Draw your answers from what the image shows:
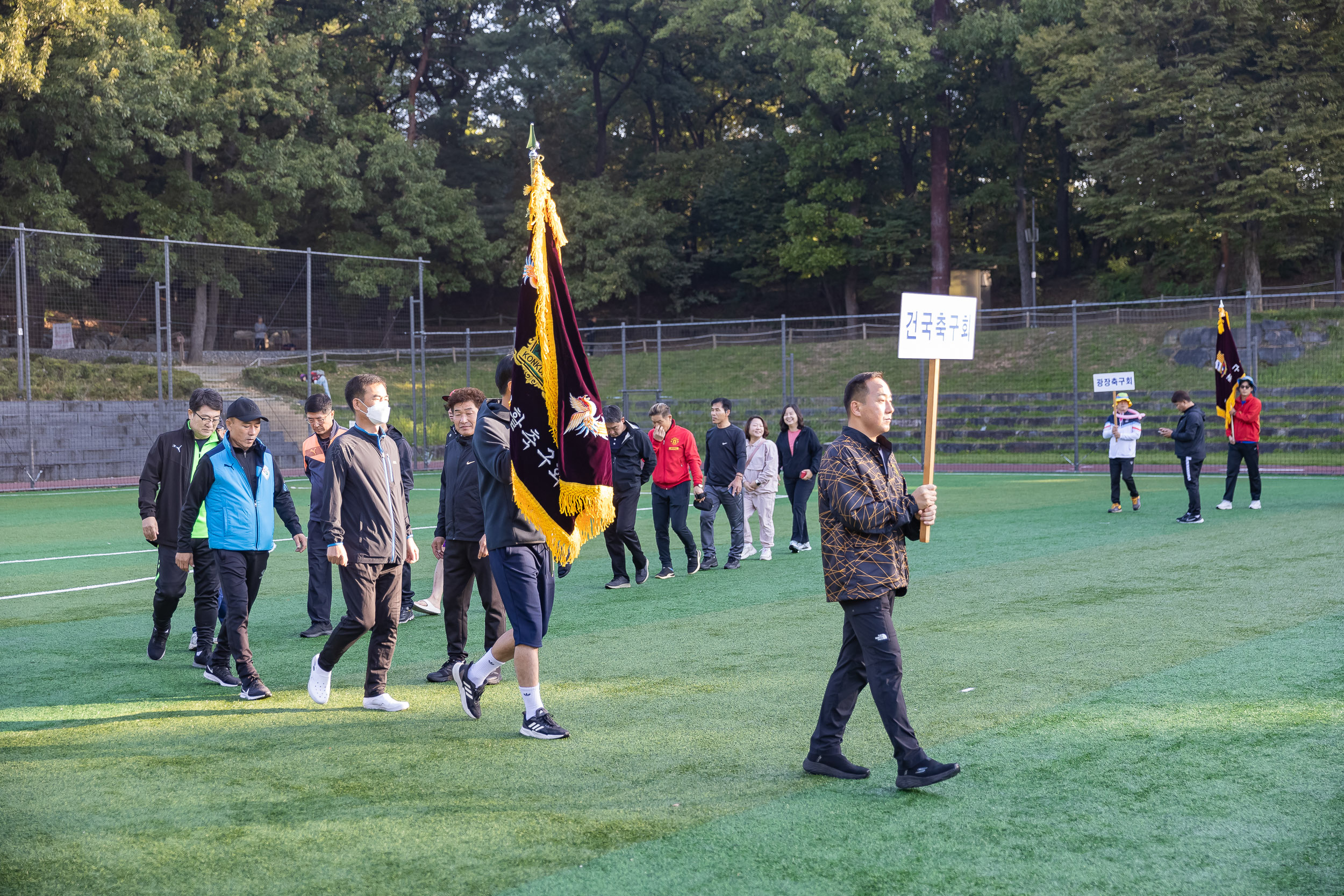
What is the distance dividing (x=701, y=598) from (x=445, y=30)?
1802 inches

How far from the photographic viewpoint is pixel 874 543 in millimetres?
4852

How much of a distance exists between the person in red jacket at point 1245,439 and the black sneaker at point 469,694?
1290 centimetres

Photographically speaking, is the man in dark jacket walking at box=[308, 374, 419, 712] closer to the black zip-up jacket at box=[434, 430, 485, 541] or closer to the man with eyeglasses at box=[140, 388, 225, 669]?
the black zip-up jacket at box=[434, 430, 485, 541]

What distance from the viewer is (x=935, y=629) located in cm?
815

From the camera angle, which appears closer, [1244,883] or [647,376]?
[1244,883]

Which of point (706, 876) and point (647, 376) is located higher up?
point (647, 376)

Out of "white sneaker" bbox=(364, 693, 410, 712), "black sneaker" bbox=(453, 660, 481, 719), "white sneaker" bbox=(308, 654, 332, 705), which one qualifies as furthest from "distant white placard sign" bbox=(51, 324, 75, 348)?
"black sneaker" bbox=(453, 660, 481, 719)

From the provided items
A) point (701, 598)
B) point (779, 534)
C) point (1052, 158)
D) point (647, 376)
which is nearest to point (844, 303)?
point (1052, 158)

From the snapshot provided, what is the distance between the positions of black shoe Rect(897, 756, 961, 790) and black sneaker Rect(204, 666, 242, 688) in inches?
170

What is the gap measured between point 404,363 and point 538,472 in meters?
25.0

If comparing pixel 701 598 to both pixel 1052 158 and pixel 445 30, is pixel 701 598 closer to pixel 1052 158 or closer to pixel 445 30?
pixel 1052 158

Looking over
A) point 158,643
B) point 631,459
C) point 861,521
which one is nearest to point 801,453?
point 631,459

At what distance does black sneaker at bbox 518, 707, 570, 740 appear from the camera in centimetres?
572

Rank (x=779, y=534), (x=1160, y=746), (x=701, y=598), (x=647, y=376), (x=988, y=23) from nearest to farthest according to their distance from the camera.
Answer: (x=1160, y=746) < (x=701, y=598) < (x=779, y=534) < (x=647, y=376) < (x=988, y=23)
